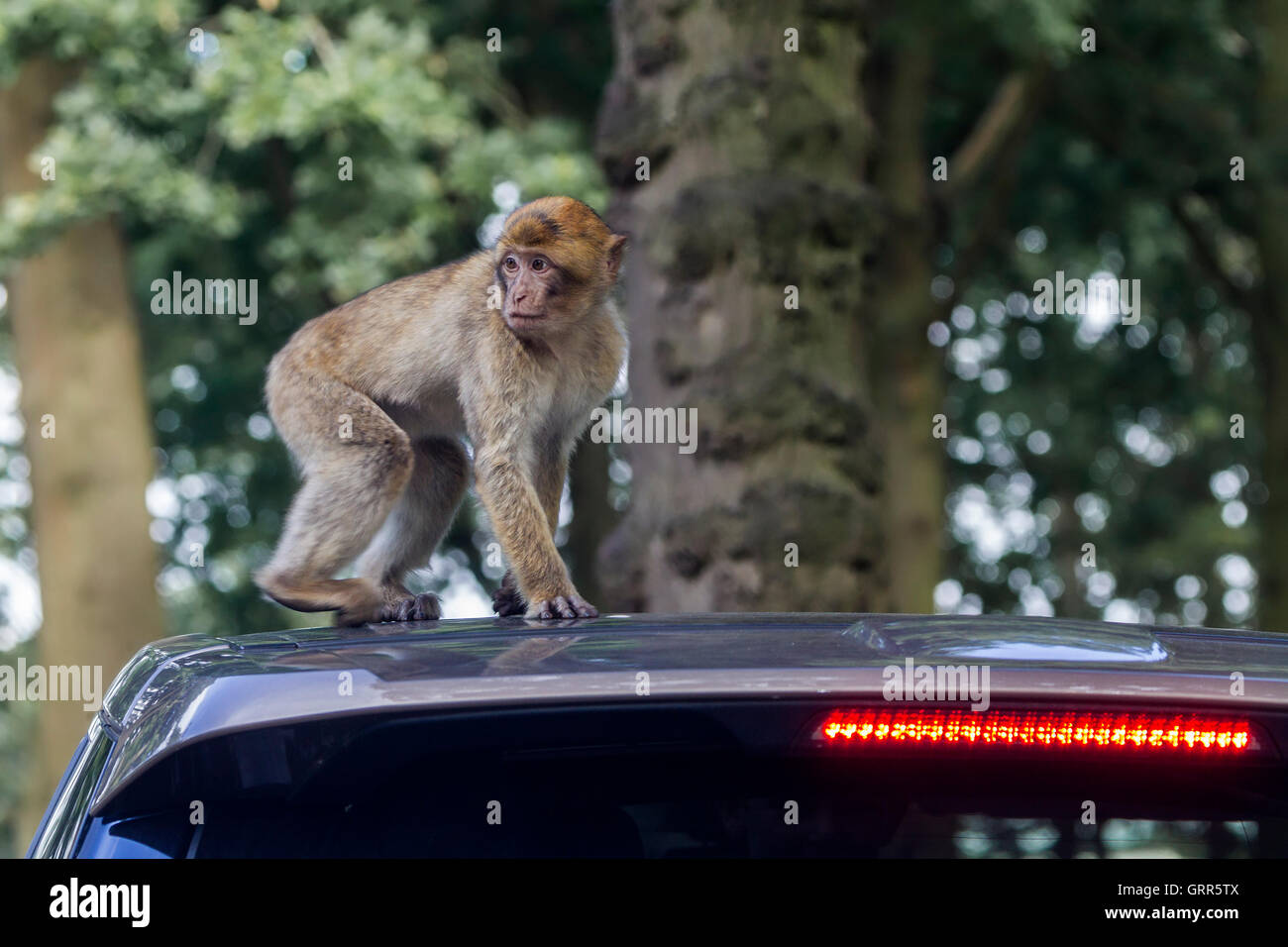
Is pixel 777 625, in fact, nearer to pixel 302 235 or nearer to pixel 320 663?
pixel 320 663

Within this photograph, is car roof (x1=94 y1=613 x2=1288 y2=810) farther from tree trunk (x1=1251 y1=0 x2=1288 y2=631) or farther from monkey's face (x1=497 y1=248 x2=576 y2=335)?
tree trunk (x1=1251 y1=0 x2=1288 y2=631)

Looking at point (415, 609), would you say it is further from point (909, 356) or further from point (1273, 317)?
point (1273, 317)

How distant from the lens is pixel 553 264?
5078 mm

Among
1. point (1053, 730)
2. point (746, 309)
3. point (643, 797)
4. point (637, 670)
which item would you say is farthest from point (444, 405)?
point (1053, 730)

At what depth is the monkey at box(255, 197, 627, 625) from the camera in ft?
15.5

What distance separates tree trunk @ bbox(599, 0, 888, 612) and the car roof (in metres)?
4.25

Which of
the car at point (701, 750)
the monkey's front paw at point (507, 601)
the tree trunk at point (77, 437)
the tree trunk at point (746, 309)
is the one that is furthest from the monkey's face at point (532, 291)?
the tree trunk at point (77, 437)

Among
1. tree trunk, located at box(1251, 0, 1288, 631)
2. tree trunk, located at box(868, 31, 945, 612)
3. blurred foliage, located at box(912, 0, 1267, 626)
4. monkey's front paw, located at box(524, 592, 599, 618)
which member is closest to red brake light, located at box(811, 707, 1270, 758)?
monkey's front paw, located at box(524, 592, 599, 618)

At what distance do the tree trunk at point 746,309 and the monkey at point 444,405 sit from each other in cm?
143

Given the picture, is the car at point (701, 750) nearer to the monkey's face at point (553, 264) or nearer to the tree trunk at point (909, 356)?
the monkey's face at point (553, 264)

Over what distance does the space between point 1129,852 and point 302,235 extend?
1034 centimetres

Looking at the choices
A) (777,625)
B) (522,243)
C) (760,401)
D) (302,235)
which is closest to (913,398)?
(302,235)

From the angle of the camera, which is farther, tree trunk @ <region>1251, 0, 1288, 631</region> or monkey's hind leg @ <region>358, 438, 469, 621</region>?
tree trunk @ <region>1251, 0, 1288, 631</region>

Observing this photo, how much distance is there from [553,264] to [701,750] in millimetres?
3262
